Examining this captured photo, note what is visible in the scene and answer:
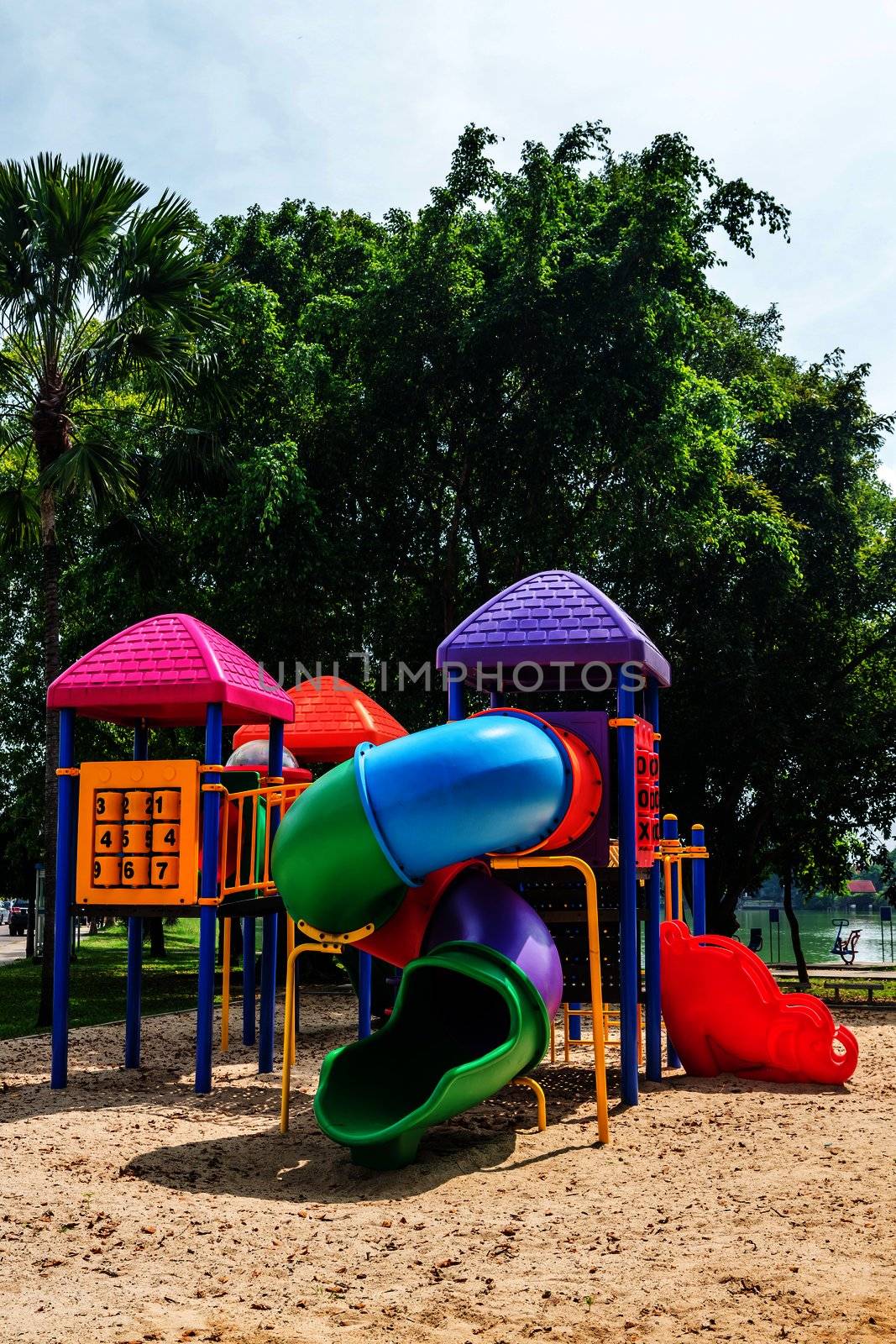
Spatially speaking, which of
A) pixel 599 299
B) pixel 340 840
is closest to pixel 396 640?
pixel 599 299

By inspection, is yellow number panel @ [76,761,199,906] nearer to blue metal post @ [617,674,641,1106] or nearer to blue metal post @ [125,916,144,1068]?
blue metal post @ [125,916,144,1068]

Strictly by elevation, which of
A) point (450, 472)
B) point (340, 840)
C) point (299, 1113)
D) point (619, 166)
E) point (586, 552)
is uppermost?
point (619, 166)

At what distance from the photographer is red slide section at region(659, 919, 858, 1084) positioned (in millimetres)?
9172

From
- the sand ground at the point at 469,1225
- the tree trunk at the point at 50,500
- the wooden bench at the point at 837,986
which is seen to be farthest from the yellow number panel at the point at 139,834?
the wooden bench at the point at 837,986

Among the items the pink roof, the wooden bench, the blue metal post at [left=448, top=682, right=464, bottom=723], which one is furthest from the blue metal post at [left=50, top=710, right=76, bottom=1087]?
the wooden bench

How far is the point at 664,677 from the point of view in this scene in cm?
1004

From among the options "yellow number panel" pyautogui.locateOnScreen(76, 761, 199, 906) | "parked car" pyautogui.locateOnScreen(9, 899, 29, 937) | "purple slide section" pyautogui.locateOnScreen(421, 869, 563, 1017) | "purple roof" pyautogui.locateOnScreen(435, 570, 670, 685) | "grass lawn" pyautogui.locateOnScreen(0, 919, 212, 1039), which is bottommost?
"parked car" pyautogui.locateOnScreen(9, 899, 29, 937)

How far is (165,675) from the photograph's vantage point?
1001 cm

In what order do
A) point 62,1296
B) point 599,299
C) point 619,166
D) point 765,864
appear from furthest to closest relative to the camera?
point 765,864, point 619,166, point 599,299, point 62,1296

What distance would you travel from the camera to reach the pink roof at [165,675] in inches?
390

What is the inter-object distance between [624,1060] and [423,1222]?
10.9 feet

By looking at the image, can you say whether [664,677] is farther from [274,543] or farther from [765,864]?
[765,864]

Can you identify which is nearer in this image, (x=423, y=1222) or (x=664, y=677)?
(x=423, y=1222)

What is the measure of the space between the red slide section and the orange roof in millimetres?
5336
